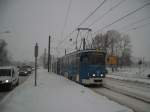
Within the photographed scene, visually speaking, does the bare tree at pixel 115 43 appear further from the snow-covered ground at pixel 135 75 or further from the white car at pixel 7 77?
the white car at pixel 7 77

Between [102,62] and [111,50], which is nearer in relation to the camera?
[102,62]

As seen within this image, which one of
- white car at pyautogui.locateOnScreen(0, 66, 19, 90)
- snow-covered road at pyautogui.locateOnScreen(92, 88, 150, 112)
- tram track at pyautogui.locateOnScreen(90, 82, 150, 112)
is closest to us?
snow-covered road at pyautogui.locateOnScreen(92, 88, 150, 112)

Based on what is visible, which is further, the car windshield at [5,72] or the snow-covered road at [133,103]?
the car windshield at [5,72]

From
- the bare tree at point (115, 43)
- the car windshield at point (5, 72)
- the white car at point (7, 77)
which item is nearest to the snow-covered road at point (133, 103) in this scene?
the white car at point (7, 77)

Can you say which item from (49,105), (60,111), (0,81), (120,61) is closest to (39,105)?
(49,105)

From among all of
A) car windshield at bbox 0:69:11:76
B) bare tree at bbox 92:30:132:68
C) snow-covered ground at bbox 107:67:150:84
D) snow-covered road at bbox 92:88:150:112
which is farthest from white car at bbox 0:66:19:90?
bare tree at bbox 92:30:132:68

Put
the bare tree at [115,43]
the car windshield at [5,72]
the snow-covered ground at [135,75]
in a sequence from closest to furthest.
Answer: the car windshield at [5,72] < the snow-covered ground at [135,75] < the bare tree at [115,43]

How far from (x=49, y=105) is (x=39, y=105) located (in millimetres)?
405

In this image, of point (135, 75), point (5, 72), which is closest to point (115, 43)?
point (135, 75)

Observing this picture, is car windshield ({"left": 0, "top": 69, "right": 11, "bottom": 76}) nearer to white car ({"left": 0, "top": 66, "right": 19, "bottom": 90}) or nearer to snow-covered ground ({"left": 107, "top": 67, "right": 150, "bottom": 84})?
white car ({"left": 0, "top": 66, "right": 19, "bottom": 90})

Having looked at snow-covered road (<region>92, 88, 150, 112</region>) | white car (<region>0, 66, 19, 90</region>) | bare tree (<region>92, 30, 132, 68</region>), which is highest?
bare tree (<region>92, 30, 132, 68</region>)

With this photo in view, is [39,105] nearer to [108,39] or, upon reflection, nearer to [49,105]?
[49,105]

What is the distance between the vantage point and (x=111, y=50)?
254 feet

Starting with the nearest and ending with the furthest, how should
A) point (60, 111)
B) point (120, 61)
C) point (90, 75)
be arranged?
1. point (60, 111)
2. point (90, 75)
3. point (120, 61)
